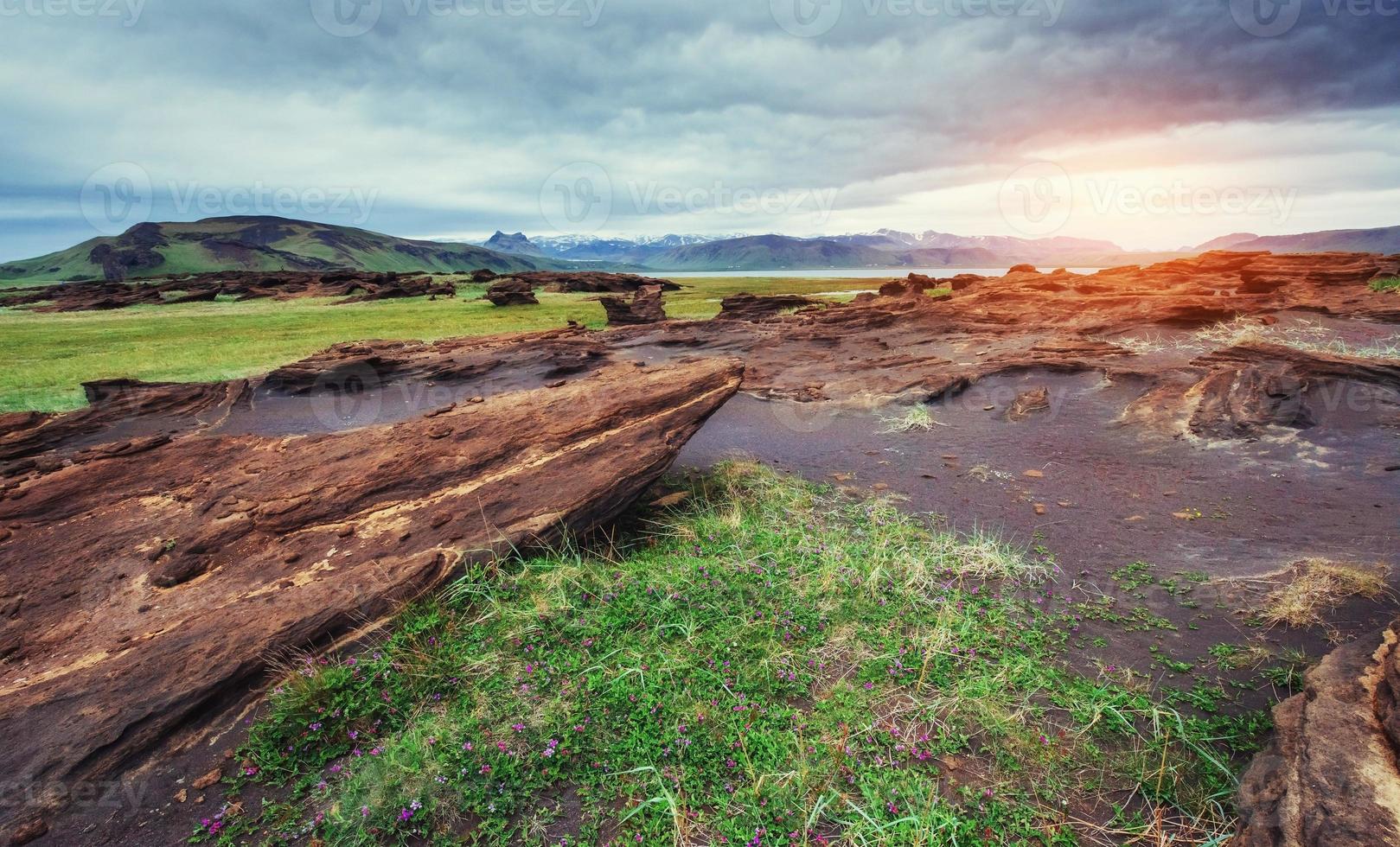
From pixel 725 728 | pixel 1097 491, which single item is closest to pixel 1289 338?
pixel 1097 491

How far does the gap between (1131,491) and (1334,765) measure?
6.59m

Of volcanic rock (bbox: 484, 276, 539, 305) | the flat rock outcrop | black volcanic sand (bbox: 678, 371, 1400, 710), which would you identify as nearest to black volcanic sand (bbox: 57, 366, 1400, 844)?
black volcanic sand (bbox: 678, 371, 1400, 710)

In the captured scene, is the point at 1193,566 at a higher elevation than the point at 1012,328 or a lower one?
lower

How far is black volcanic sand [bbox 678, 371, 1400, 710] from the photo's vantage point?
5855 mm

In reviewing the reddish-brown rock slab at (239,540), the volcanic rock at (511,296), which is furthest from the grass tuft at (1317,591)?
the volcanic rock at (511,296)

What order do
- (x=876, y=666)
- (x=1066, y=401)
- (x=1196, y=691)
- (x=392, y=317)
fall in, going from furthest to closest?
(x=392, y=317) → (x=1066, y=401) → (x=876, y=666) → (x=1196, y=691)

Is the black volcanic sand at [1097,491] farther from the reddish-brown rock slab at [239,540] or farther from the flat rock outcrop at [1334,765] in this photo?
the flat rock outcrop at [1334,765]

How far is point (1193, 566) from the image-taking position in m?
6.92

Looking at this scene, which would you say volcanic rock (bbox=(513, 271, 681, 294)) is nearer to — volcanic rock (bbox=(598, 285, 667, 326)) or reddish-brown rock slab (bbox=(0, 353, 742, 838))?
volcanic rock (bbox=(598, 285, 667, 326))

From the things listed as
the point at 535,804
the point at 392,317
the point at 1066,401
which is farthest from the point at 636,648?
the point at 392,317

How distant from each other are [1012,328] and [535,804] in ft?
69.3

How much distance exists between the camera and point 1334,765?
11.4ft

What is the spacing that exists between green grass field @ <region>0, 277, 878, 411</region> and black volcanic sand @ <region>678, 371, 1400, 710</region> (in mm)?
18197

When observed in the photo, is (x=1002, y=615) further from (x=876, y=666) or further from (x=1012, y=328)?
(x=1012, y=328)
